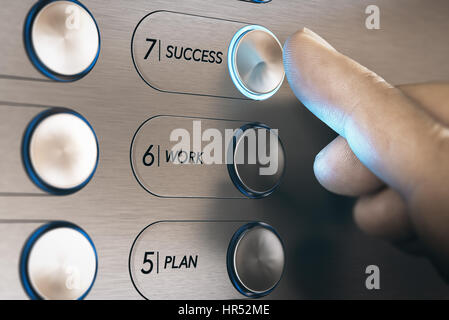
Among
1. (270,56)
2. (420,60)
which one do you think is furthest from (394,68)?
(270,56)

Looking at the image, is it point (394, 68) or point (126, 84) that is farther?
point (394, 68)

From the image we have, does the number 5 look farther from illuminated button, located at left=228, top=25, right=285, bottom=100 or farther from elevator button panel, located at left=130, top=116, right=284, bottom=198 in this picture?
illuminated button, located at left=228, top=25, right=285, bottom=100

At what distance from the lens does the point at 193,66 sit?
0.35 metres

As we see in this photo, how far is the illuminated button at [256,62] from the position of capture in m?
0.36

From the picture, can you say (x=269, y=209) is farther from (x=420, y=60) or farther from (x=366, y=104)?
(x=420, y=60)

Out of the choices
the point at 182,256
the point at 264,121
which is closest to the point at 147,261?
the point at 182,256

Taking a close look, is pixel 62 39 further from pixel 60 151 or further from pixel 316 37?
pixel 316 37

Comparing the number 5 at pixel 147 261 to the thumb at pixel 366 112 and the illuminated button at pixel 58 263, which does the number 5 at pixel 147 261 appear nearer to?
the illuminated button at pixel 58 263

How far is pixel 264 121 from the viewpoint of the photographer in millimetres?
370

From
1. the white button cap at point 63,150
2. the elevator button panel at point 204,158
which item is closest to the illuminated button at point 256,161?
the elevator button panel at point 204,158

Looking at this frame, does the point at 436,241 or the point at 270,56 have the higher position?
the point at 270,56

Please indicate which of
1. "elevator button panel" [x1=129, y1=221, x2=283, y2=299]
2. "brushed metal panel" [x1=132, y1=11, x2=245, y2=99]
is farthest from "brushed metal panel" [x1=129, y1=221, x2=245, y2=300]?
"brushed metal panel" [x1=132, y1=11, x2=245, y2=99]

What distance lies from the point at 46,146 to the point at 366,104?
0.86 feet

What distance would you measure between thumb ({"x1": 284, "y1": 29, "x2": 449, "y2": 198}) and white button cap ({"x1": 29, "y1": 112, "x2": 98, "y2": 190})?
0.61ft
